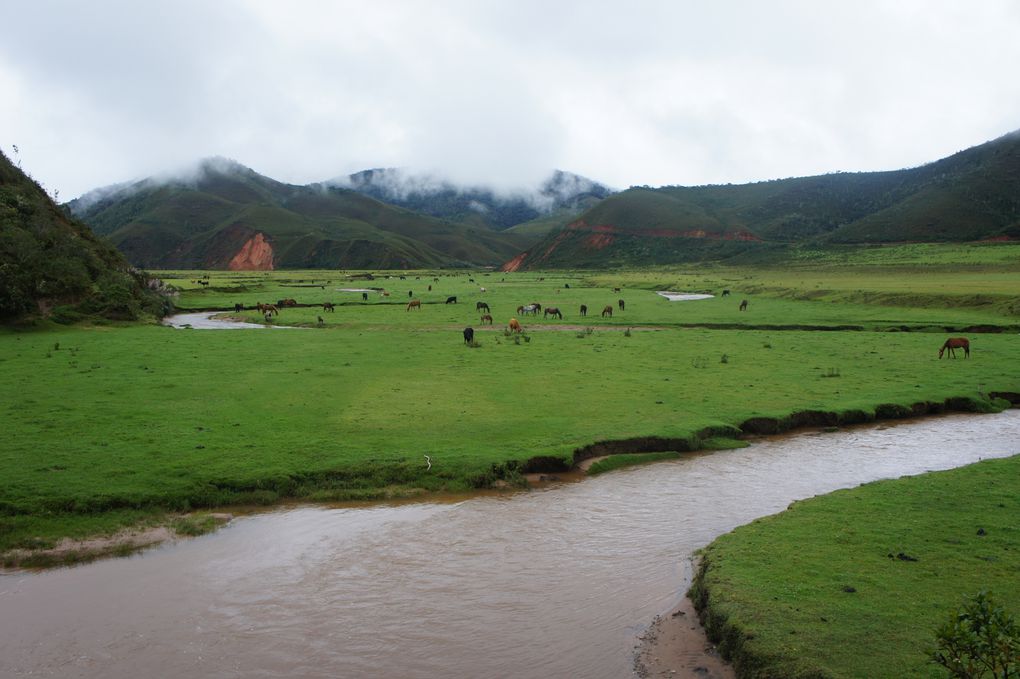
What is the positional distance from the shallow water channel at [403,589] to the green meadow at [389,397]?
1678 mm

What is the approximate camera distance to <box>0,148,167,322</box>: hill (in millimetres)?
43969

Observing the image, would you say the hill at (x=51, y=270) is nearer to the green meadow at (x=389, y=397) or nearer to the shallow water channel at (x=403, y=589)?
the green meadow at (x=389, y=397)

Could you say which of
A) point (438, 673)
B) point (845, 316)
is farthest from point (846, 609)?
point (845, 316)

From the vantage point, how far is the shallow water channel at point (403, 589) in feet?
32.0

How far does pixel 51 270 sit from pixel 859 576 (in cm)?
5352

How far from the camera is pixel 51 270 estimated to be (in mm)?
47406

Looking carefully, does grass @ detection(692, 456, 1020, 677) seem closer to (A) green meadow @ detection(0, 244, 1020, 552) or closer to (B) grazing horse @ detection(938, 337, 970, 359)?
(A) green meadow @ detection(0, 244, 1020, 552)

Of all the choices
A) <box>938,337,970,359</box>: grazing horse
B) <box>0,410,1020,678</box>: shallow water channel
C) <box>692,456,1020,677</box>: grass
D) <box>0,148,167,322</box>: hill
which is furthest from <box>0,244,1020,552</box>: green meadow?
<box>692,456,1020,677</box>: grass

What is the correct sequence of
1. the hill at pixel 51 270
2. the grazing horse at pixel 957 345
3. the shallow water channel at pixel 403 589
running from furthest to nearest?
the hill at pixel 51 270
the grazing horse at pixel 957 345
the shallow water channel at pixel 403 589

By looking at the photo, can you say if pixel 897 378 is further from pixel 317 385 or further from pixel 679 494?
pixel 317 385

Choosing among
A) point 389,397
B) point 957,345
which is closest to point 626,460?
point 389,397

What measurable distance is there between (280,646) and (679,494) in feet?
32.0

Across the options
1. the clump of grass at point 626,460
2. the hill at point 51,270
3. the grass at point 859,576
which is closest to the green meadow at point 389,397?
the clump of grass at point 626,460

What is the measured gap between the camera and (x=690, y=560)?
12711mm
